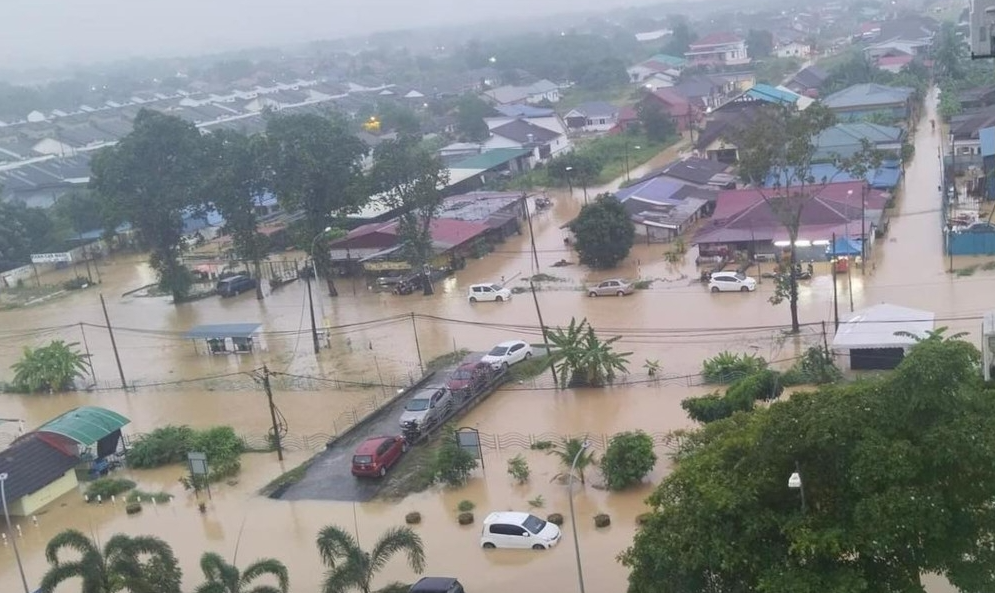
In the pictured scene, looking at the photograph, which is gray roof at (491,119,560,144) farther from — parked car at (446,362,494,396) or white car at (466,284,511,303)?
parked car at (446,362,494,396)

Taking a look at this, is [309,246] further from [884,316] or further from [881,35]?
[881,35]

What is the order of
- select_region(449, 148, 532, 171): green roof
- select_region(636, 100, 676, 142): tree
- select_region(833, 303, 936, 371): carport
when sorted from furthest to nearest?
select_region(636, 100, 676, 142): tree, select_region(449, 148, 532, 171): green roof, select_region(833, 303, 936, 371): carport

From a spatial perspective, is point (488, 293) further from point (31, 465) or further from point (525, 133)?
point (525, 133)

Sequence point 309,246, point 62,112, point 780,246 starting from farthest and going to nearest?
point 62,112 < point 309,246 < point 780,246

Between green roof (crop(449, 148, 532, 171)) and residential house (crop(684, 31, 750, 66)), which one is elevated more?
residential house (crop(684, 31, 750, 66))

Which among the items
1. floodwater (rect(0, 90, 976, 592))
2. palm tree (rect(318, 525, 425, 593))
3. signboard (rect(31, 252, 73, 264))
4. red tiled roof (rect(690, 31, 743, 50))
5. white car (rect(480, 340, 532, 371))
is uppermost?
red tiled roof (rect(690, 31, 743, 50))

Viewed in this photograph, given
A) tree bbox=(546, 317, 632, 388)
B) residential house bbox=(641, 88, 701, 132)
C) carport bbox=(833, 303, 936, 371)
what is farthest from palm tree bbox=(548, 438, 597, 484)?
residential house bbox=(641, 88, 701, 132)

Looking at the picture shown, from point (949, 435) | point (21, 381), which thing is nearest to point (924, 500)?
point (949, 435)
